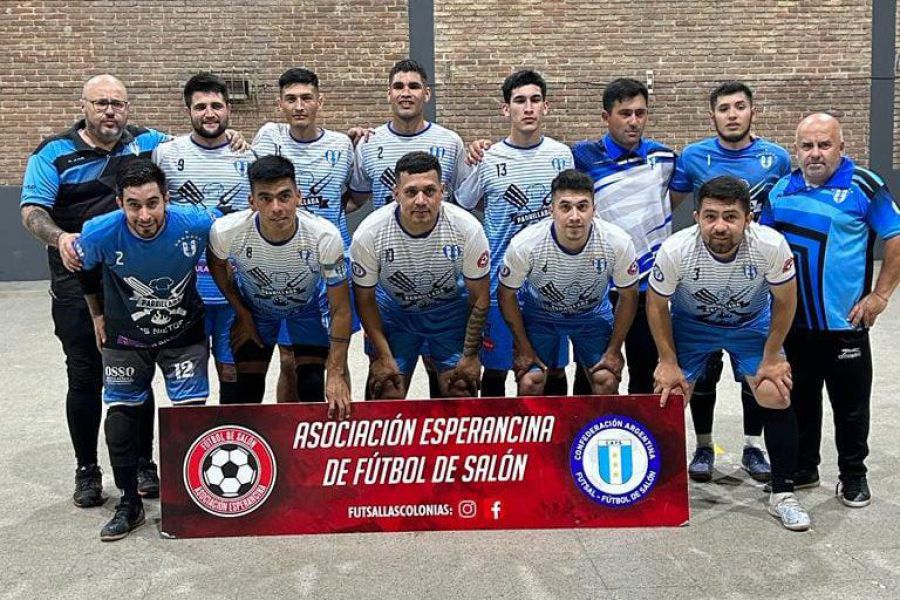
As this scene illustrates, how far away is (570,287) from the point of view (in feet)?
14.4

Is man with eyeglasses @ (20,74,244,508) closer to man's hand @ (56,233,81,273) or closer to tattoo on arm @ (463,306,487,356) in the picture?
man's hand @ (56,233,81,273)

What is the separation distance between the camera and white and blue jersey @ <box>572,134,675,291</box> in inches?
191

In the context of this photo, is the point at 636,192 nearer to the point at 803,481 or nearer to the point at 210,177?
the point at 803,481

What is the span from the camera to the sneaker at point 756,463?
4.75 m

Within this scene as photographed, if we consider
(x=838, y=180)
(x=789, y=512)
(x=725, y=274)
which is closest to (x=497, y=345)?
(x=725, y=274)

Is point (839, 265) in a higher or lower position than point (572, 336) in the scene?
higher

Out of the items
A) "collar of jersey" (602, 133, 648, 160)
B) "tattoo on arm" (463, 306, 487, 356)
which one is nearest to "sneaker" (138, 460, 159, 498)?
"tattoo on arm" (463, 306, 487, 356)

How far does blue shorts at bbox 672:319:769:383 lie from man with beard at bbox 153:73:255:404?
7.46ft

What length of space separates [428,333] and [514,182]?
3.08 feet

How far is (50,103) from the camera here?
12.7 meters

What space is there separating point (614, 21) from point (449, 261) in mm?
9659

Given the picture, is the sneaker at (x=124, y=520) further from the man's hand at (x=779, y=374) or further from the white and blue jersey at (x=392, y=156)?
the man's hand at (x=779, y=374)

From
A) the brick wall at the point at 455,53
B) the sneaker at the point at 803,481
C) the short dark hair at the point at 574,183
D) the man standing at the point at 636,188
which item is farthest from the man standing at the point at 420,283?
the brick wall at the point at 455,53

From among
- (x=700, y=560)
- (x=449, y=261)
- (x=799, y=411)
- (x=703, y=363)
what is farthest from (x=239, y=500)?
(x=799, y=411)
